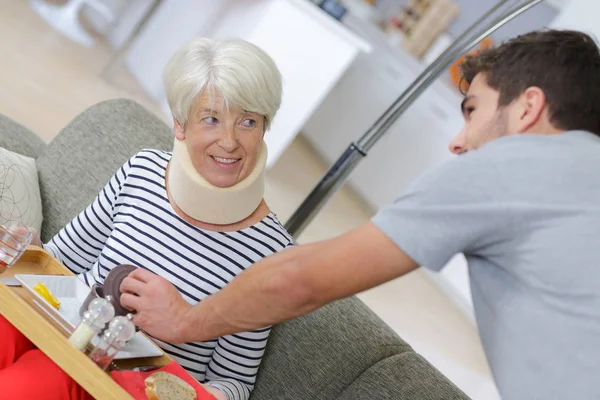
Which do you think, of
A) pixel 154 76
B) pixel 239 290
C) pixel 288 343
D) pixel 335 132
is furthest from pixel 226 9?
pixel 239 290

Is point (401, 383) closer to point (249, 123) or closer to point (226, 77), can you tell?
point (249, 123)

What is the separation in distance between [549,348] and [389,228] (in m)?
0.27

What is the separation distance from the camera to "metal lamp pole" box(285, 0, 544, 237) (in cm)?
196

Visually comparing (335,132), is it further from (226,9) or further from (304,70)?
→ (226,9)

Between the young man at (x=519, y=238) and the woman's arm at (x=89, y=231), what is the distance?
2.42 ft

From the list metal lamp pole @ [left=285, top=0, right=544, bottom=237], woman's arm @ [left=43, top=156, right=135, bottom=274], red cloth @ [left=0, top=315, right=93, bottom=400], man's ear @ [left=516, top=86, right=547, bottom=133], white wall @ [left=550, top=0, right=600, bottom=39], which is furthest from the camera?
white wall @ [left=550, top=0, right=600, bottom=39]

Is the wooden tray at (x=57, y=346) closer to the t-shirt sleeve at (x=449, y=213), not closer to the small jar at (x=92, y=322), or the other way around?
the small jar at (x=92, y=322)

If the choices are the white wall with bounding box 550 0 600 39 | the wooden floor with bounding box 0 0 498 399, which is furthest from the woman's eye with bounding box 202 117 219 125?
the white wall with bounding box 550 0 600 39

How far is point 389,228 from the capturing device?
40.8 inches

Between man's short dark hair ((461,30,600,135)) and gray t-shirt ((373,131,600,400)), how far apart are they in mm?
90

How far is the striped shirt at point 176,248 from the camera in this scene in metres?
1.65

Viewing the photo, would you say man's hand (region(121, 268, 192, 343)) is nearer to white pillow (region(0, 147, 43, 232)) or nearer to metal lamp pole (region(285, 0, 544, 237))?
white pillow (region(0, 147, 43, 232))

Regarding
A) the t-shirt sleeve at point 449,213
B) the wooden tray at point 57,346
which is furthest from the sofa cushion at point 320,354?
the t-shirt sleeve at point 449,213

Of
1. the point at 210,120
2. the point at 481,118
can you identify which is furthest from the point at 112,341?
the point at 481,118
